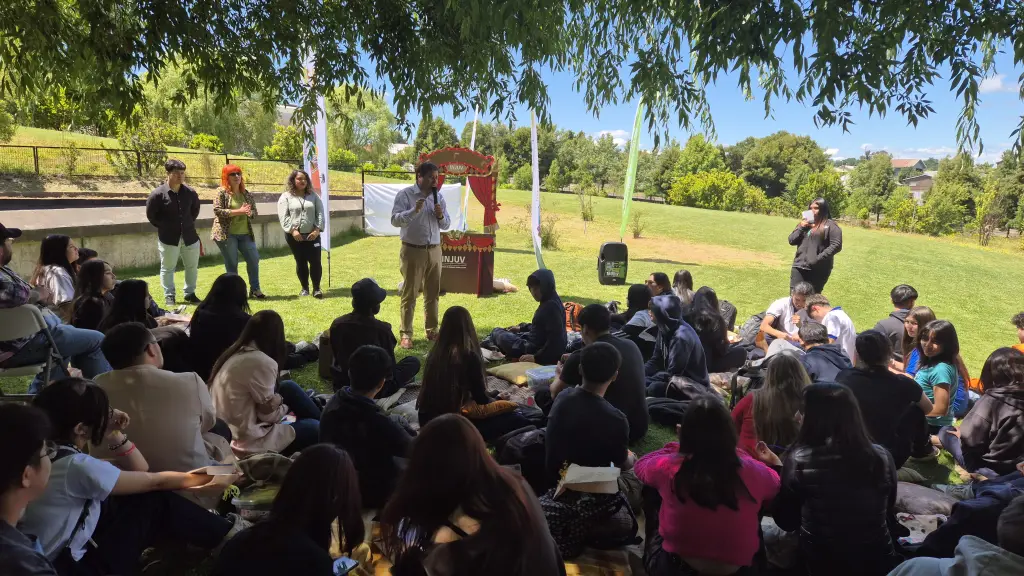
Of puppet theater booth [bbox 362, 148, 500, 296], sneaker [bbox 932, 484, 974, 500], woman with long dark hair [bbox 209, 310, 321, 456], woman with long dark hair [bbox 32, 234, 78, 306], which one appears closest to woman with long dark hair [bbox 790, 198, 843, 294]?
sneaker [bbox 932, 484, 974, 500]

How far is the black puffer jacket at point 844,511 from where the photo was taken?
2.60 m

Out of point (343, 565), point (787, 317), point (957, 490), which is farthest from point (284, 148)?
point (957, 490)

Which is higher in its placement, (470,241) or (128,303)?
(470,241)

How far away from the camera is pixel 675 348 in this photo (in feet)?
17.0

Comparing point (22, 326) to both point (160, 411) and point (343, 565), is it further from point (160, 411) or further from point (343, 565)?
point (343, 565)

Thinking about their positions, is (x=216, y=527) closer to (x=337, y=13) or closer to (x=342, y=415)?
(x=342, y=415)

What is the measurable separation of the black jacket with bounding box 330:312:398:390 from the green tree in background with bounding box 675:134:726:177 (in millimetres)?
48718

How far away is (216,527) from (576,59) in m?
4.81

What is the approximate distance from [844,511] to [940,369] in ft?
8.26

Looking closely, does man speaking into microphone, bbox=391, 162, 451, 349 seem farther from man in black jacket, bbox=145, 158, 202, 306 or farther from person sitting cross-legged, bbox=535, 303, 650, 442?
man in black jacket, bbox=145, 158, 202, 306

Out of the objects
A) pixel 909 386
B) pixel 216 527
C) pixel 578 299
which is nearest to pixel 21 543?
pixel 216 527

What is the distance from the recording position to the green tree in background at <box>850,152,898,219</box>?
47719mm

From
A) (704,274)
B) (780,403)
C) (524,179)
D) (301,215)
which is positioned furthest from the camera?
(524,179)

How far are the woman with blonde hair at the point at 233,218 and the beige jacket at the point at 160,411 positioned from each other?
19.0ft
